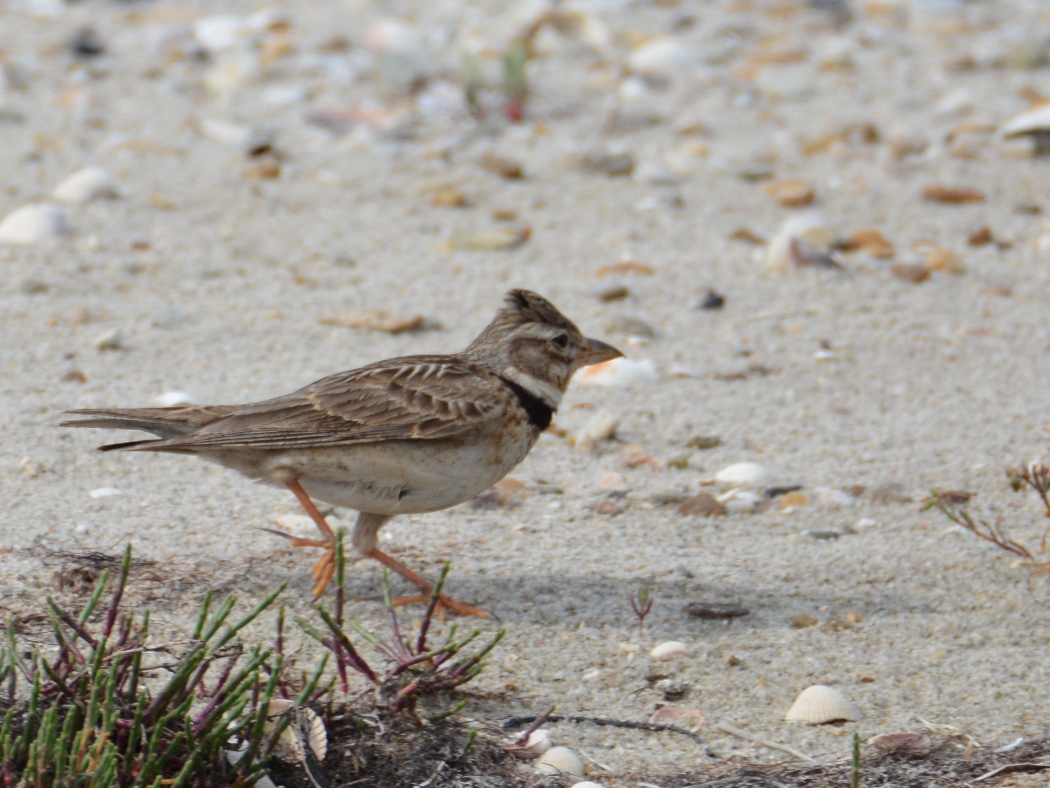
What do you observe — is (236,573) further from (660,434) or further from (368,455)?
(660,434)

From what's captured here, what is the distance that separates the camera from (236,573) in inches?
183

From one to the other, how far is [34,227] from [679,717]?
497cm

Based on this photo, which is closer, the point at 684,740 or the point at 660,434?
the point at 684,740

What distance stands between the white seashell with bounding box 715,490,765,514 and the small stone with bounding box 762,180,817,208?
335cm

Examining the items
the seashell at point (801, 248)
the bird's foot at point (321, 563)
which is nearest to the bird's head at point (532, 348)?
the bird's foot at point (321, 563)

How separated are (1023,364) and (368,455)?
3.56m

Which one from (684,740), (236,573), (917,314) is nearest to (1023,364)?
(917,314)

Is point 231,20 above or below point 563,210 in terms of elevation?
above

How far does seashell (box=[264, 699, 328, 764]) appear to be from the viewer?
3627 mm

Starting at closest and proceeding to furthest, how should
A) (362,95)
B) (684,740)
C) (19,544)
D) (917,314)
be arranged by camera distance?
(684,740) < (19,544) < (917,314) < (362,95)

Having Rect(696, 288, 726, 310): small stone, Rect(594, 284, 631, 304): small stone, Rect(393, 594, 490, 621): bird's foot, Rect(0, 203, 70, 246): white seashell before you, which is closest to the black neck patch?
Rect(393, 594, 490, 621): bird's foot

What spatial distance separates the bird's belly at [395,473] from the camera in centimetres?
464

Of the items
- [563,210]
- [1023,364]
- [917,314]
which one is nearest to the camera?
[1023,364]

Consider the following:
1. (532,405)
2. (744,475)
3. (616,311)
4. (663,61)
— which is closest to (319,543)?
(532,405)
